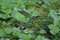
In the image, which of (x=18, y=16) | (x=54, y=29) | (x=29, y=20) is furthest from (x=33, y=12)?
(x=54, y=29)

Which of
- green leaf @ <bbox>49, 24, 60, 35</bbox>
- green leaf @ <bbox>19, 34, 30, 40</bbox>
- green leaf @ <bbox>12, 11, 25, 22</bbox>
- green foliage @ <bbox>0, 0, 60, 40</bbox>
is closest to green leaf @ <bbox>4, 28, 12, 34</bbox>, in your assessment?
green foliage @ <bbox>0, 0, 60, 40</bbox>

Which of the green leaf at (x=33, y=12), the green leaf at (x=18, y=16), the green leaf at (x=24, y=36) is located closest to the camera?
the green leaf at (x=24, y=36)

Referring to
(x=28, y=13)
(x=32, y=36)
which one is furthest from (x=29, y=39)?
(x=28, y=13)

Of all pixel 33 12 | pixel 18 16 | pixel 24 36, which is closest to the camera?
pixel 24 36

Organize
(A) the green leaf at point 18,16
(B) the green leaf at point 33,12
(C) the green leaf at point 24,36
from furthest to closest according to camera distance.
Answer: (B) the green leaf at point 33,12 → (A) the green leaf at point 18,16 → (C) the green leaf at point 24,36

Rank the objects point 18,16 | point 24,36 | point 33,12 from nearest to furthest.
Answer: point 24,36
point 18,16
point 33,12

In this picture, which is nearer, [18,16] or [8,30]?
[8,30]

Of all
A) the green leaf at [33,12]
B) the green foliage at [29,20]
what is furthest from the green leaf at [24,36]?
the green leaf at [33,12]

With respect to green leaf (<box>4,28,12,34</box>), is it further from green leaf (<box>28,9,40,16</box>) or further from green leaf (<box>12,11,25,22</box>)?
green leaf (<box>28,9,40,16</box>)

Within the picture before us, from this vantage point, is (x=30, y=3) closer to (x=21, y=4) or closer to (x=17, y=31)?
(x=21, y=4)

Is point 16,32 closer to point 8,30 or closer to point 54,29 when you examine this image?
point 8,30

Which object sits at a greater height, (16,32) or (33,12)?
(33,12)

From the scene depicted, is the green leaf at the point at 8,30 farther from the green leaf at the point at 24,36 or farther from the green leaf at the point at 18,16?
the green leaf at the point at 18,16

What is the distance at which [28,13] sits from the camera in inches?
114
